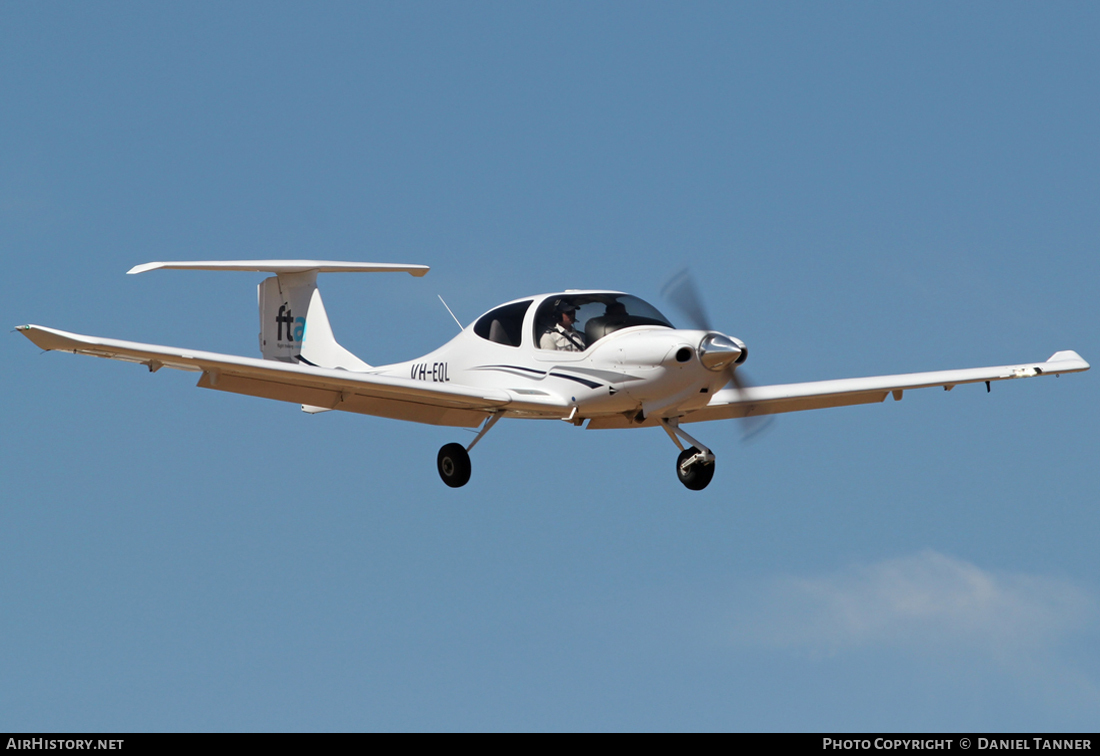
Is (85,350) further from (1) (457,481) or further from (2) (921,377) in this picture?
(2) (921,377)

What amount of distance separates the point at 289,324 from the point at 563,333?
21.9ft

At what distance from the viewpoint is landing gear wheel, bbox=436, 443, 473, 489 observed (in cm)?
1680

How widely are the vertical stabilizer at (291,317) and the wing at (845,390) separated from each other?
7.00 meters

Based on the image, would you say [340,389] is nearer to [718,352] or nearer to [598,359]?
[598,359]

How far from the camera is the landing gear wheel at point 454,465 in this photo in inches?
661

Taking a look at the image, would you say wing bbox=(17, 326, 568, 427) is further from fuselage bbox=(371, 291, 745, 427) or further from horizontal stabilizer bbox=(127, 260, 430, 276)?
horizontal stabilizer bbox=(127, 260, 430, 276)

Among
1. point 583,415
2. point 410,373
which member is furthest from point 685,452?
point 410,373

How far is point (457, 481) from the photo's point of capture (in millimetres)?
16812

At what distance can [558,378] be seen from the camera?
53.1 ft

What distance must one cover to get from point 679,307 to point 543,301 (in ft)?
5.91

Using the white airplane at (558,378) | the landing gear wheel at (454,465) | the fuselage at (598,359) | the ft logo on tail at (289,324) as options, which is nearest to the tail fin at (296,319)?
the ft logo on tail at (289,324)

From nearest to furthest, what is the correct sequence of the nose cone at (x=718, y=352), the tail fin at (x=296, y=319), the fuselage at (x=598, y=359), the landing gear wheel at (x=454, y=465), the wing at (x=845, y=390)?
the nose cone at (x=718, y=352) < the fuselage at (x=598, y=359) < the landing gear wheel at (x=454, y=465) < the wing at (x=845, y=390) < the tail fin at (x=296, y=319)

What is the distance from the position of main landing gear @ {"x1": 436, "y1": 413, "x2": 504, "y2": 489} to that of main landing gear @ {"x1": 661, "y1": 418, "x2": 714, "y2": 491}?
2.23 m

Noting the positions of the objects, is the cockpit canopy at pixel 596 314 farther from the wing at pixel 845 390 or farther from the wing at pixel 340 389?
the wing at pixel 845 390
